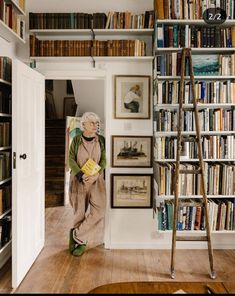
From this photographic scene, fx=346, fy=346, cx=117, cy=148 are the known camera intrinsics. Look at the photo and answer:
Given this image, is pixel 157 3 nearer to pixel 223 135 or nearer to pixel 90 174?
pixel 223 135

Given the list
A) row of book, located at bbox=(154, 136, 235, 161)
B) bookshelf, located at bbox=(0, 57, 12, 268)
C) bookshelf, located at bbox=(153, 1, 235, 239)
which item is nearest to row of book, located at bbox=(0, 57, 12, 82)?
bookshelf, located at bbox=(0, 57, 12, 268)

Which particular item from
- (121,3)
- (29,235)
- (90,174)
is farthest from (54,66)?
(29,235)

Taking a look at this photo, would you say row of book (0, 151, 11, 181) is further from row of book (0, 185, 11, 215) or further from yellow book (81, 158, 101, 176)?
yellow book (81, 158, 101, 176)

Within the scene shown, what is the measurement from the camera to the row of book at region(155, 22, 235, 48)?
12.1 feet

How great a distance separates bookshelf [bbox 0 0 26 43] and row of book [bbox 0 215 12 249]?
70.4 inches

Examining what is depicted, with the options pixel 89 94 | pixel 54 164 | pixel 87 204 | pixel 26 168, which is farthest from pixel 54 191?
pixel 26 168

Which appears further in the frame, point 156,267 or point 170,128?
point 170,128

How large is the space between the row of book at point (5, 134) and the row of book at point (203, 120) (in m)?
1.54

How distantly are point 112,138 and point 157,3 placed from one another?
59.9 inches

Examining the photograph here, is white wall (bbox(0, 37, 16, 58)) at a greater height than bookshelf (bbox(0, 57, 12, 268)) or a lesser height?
greater

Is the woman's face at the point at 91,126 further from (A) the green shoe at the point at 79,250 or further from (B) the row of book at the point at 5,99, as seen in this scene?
(A) the green shoe at the point at 79,250

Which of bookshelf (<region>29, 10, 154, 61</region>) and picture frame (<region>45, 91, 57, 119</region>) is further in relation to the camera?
picture frame (<region>45, 91, 57, 119</region>)

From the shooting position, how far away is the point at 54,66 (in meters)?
4.00

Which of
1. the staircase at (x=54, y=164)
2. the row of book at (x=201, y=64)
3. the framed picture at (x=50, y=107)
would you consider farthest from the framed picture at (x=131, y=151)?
the framed picture at (x=50, y=107)
